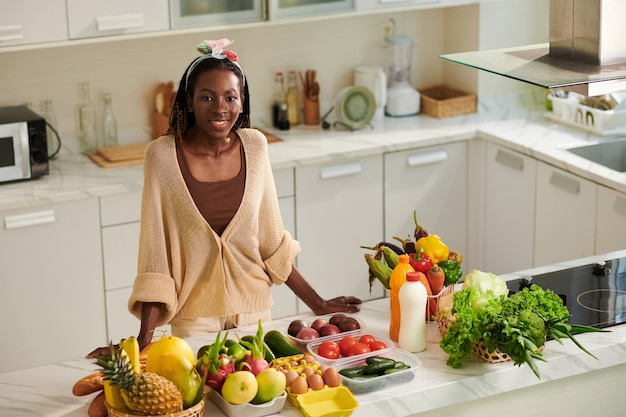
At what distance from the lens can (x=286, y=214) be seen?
182 inches

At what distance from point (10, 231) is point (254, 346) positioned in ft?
6.22

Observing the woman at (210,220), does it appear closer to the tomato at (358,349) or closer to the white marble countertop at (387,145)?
the tomato at (358,349)

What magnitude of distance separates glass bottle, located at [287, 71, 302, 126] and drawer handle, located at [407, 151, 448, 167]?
63 centimetres

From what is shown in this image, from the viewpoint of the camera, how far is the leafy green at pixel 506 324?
8.59ft

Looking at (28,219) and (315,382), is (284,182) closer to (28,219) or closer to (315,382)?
(28,219)

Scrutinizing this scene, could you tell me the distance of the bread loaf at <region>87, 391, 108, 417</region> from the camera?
2.48 meters

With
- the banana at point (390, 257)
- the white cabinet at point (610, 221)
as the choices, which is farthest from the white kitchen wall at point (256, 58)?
the banana at point (390, 257)

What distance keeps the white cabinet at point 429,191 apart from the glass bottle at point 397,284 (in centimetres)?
200

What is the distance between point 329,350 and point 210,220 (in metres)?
0.53

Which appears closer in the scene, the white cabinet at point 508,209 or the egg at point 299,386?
the egg at point 299,386

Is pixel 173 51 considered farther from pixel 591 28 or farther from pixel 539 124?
pixel 591 28

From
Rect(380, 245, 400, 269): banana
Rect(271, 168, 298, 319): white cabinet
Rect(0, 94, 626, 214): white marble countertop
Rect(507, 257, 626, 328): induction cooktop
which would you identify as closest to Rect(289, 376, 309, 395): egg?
Rect(380, 245, 400, 269): banana

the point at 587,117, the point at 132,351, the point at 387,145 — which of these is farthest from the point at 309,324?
the point at 587,117

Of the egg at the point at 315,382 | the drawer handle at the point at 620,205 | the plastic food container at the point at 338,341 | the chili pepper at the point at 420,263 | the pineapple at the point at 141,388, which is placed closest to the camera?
Answer: the pineapple at the point at 141,388
